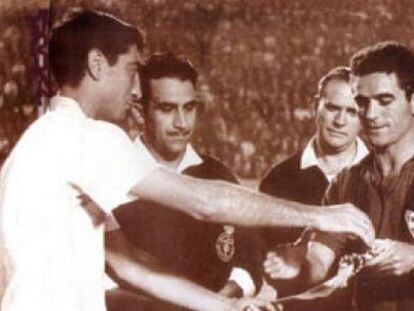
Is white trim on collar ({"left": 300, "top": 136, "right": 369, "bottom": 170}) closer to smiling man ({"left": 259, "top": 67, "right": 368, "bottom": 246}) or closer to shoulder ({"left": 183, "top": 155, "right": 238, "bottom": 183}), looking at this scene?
smiling man ({"left": 259, "top": 67, "right": 368, "bottom": 246})

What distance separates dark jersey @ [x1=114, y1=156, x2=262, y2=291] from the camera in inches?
90.8

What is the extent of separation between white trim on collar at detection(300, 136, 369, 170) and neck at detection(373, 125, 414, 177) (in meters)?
0.03

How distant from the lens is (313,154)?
7.70ft

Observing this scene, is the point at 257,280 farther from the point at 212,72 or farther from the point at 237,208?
the point at 212,72

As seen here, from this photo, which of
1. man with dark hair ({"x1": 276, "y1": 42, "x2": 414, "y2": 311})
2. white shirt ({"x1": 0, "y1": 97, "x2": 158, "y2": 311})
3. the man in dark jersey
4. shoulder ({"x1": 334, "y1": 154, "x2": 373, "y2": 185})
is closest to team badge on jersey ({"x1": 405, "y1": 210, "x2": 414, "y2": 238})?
man with dark hair ({"x1": 276, "y1": 42, "x2": 414, "y2": 311})

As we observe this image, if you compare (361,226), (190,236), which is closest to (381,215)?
(361,226)

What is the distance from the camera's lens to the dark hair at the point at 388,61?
2340mm

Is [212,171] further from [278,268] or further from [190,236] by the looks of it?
[278,268]

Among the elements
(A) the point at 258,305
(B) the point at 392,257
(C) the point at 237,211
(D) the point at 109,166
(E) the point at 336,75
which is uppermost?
(E) the point at 336,75

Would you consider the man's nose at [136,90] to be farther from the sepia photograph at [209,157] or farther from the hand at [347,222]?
the hand at [347,222]

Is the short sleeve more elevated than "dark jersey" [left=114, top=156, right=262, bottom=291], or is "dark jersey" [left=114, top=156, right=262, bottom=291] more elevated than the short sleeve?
the short sleeve

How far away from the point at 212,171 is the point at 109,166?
0.25 m

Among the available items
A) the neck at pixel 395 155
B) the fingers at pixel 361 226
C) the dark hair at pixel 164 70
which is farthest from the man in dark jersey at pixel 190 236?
the neck at pixel 395 155

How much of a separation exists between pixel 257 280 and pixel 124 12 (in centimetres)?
72
